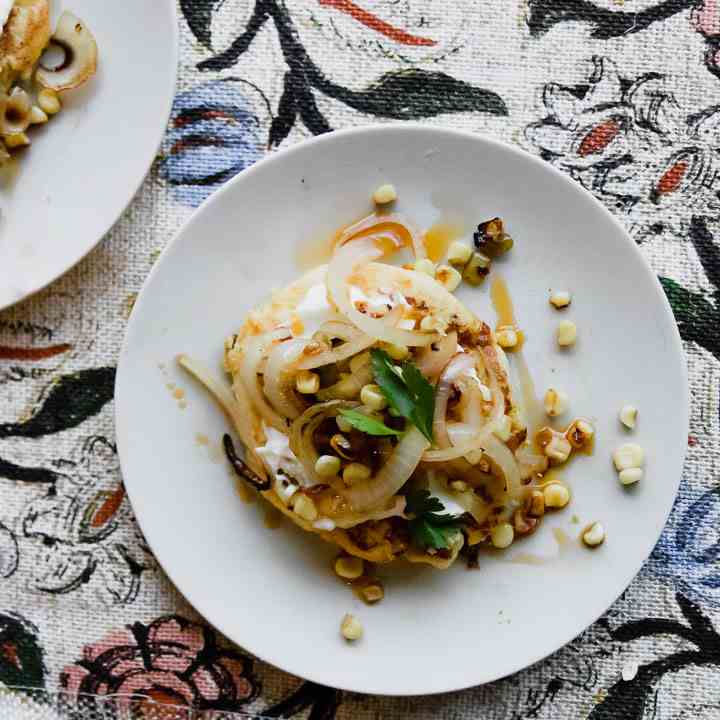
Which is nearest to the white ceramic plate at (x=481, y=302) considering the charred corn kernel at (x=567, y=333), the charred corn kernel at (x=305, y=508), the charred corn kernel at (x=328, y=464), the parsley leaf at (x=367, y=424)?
the charred corn kernel at (x=567, y=333)

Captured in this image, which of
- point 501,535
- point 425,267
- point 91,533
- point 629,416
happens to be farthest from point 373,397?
point 91,533

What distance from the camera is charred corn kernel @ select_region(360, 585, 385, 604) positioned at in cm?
235

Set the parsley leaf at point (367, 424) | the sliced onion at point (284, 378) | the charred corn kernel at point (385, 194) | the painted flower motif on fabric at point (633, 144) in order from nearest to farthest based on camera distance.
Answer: the parsley leaf at point (367, 424) < the sliced onion at point (284, 378) < the charred corn kernel at point (385, 194) < the painted flower motif on fabric at point (633, 144)

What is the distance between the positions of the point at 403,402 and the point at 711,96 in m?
1.13

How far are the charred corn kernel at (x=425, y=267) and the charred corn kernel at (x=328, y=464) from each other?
0.48 meters

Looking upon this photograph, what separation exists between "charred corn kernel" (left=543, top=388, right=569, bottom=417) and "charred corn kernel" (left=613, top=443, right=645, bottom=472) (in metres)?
0.16

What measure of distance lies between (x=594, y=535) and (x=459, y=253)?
0.73m

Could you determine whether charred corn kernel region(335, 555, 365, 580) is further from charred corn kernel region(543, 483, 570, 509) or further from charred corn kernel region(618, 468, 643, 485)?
charred corn kernel region(618, 468, 643, 485)

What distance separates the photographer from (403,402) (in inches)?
82.3

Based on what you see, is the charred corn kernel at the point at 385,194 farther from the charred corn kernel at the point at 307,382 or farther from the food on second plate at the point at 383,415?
the charred corn kernel at the point at 307,382

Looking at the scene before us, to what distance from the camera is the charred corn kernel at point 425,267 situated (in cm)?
232

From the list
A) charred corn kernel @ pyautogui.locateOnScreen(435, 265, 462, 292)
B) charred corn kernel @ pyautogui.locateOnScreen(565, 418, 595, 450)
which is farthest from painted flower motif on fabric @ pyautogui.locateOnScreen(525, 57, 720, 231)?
charred corn kernel @ pyautogui.locateOnScreen(565, 418, 595, 450)

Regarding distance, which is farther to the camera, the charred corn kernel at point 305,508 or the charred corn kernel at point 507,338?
the charred corn kernel at point 507,338

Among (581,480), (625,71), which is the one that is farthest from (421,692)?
(625,71)
